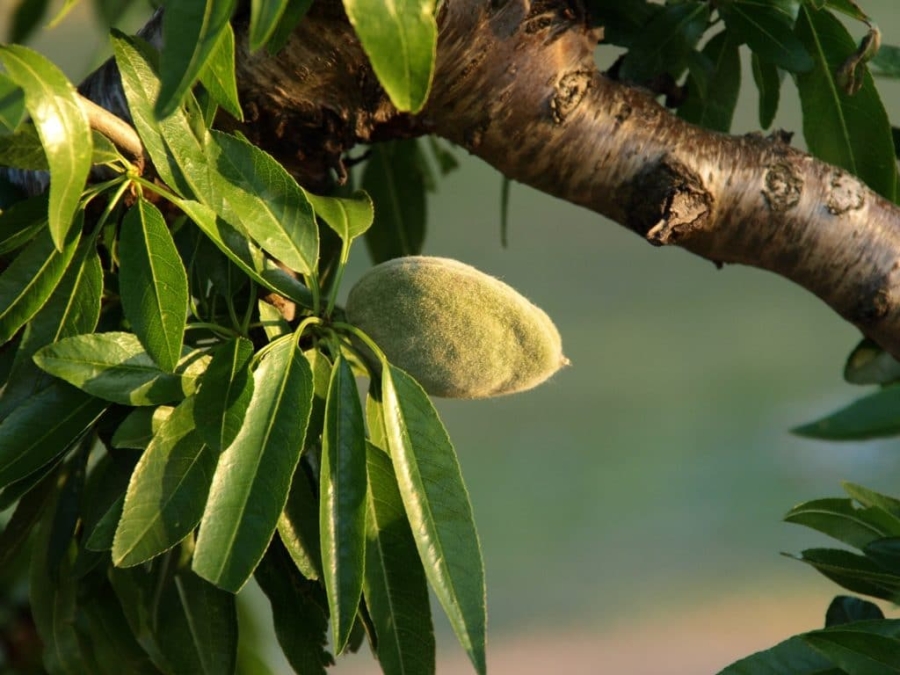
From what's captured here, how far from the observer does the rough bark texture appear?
504 mm

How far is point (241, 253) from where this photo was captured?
445 millimetres

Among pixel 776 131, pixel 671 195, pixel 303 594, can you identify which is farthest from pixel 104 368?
pixel 776 131

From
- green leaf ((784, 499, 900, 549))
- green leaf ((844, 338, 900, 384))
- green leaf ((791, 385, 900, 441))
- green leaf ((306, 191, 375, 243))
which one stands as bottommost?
green leaf ((784, 499, 900, 549))

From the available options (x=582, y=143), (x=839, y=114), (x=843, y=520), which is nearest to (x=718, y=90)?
(x=839, y=114)

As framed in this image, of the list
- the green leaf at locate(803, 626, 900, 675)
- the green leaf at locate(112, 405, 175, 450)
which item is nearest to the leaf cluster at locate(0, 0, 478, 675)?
the green leaf at locate(112, 405, 175, 450)

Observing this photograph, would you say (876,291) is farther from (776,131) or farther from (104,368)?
(104,368)

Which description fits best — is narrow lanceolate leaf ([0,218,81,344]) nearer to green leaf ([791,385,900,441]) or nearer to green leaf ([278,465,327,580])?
green leaf ([278,465,327,580])

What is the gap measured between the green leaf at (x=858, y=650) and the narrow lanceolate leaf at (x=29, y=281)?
35cm

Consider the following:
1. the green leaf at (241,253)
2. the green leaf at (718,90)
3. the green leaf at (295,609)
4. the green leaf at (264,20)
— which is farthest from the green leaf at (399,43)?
the green leaf at (718,90)

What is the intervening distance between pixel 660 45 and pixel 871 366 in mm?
258

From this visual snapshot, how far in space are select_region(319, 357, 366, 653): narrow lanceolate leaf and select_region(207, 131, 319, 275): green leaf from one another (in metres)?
0.05

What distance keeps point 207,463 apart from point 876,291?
379 mm

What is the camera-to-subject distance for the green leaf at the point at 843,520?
0.55 metres

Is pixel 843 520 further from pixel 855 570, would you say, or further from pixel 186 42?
pixel 186 42
